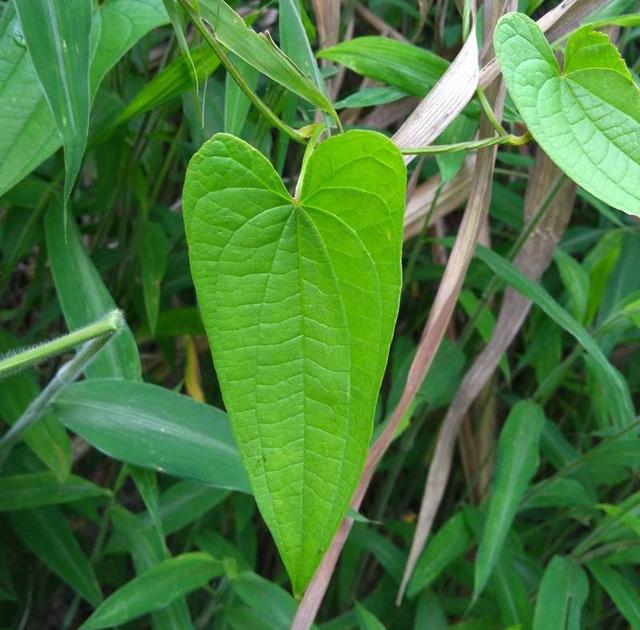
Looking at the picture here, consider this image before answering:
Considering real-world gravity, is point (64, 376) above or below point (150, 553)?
above

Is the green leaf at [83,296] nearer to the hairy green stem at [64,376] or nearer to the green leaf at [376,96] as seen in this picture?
the hairy green stem at [64,376]

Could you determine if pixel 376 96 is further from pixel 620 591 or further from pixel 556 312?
pixel 620 591

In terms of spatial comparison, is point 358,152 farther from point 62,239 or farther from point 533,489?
point 533,489

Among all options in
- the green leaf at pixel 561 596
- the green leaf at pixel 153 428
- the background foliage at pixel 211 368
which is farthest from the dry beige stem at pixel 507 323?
the green leaf at pixel 153 428

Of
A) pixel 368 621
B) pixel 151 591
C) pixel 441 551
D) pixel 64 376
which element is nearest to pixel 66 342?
pixel 64 376

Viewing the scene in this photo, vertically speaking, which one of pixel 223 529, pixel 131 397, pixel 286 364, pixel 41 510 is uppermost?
pixel 286 364

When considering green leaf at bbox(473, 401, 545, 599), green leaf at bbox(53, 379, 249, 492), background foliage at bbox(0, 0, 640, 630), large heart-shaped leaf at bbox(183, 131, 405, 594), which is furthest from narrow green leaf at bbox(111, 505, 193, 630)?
large heart-shaped leaf at bbox(183, 131, 405, 594)

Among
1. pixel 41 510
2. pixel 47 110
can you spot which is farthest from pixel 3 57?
pixel 41 510
